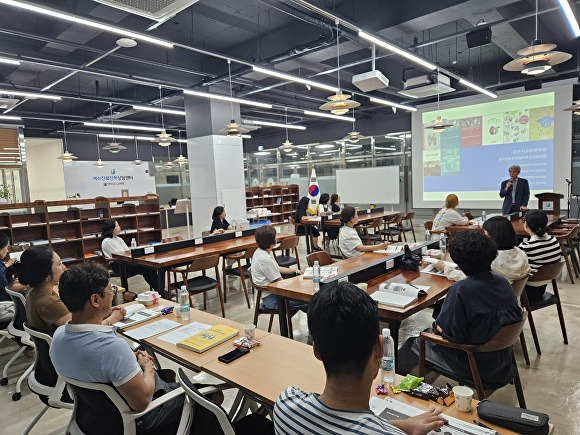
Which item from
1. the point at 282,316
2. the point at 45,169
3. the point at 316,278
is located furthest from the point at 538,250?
the point at 45,169

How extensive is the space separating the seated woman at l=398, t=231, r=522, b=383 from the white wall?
13871 mm

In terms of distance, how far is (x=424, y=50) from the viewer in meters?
7.95

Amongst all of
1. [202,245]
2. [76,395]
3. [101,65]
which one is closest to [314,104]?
[101,65]

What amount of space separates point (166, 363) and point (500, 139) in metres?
8.87

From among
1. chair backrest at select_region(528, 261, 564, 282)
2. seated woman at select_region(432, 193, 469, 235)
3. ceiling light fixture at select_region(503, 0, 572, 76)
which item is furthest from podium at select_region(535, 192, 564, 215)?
chair backrest at select_region(528, 261, 564, 282)

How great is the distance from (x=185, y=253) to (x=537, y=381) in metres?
3.96

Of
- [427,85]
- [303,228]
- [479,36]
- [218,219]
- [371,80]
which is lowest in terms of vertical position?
[303,228]

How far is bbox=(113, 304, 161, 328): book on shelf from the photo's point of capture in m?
2.40

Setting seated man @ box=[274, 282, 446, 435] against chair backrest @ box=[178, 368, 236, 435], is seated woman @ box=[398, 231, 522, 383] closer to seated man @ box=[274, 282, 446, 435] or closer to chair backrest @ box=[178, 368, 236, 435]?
seated man @ box=[274, 282, 446, 435]

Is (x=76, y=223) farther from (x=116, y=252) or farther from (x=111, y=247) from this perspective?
(x=116, y=252)

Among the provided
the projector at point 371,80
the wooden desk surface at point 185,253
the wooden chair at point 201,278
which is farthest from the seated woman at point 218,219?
the projector at point 371,80

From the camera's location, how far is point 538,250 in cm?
340

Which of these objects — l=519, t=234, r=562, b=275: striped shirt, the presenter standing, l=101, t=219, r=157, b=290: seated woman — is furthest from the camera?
the presenter standing

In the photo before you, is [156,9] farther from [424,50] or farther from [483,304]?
[424,50]
